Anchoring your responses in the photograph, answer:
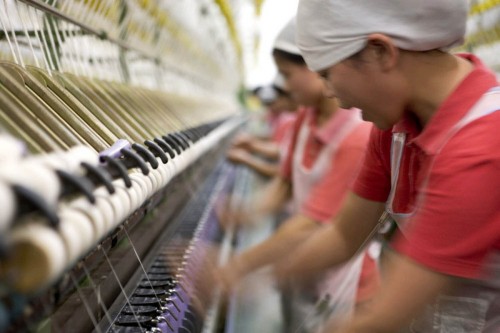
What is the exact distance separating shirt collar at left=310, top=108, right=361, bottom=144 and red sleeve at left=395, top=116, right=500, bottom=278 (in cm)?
85

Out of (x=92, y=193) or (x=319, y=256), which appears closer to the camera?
(x=92, y=193)

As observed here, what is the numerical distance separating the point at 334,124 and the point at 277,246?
0.49 meters

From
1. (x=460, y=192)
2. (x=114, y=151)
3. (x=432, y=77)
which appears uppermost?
(x=114, y=151)

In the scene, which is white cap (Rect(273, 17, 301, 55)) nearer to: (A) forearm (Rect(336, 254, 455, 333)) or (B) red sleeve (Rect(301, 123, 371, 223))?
(B) red sleeve (Rect(301, 123, 371, 223))

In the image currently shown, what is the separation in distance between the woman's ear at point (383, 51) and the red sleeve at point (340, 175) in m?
0.72

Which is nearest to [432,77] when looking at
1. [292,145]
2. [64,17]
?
[64,17]

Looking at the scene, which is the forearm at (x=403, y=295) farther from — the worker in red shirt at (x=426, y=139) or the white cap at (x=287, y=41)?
the white cap at (x=287, y=41)

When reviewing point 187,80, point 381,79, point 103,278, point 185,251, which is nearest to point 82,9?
point 185,251

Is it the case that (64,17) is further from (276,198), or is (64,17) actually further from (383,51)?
(276,198)

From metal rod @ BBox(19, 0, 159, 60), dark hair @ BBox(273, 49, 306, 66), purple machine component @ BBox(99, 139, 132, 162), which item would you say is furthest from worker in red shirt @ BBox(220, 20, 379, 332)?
purple machine component @ BBox(99, 139, 132, 162)

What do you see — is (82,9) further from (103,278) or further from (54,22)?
(103,278)

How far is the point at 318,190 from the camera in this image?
5.14ft

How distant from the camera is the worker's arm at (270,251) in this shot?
1.33 meters

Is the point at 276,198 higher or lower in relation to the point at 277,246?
lower
